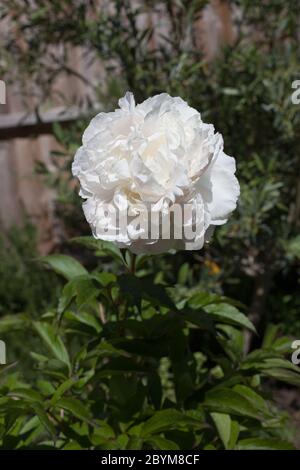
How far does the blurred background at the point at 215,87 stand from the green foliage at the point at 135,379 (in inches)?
24.5

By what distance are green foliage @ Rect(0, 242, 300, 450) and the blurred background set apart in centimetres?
→ 62

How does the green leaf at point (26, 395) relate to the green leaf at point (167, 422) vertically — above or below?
above

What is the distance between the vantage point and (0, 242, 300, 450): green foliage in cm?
136

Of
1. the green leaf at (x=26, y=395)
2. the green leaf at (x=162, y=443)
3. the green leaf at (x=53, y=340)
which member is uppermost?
the green leaf at (x=53, y=340)

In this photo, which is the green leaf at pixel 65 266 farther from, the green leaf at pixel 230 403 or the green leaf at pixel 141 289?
the green leaf at pixel 230 403

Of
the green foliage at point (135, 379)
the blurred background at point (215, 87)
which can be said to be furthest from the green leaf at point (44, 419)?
the blurred background at point (215, 87)

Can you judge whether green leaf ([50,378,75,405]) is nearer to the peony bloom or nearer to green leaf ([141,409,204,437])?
green leaf ([141,409,204,437])

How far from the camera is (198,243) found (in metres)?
1.13

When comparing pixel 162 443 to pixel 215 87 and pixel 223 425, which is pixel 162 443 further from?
pixel 215 87

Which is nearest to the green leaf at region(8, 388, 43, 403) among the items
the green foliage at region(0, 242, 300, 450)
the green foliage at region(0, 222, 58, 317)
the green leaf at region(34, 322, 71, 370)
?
the green foliage at region(0, 242, 300, 450)

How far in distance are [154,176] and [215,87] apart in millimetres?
1837

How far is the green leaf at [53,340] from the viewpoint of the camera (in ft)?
5.24
